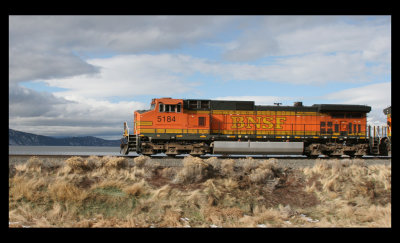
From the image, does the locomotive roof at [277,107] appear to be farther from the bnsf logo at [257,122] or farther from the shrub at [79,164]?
the shrub at [79,164]

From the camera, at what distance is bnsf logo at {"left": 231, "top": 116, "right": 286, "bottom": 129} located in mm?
20094

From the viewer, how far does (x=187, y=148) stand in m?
19.3

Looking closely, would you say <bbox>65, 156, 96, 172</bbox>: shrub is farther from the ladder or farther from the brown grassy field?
the ladder

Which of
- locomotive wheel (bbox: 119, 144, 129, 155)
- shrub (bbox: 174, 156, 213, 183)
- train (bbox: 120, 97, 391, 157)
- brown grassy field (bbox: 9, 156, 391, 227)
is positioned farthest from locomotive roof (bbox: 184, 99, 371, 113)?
shrub (bbox: 174, 156, 213, 183)

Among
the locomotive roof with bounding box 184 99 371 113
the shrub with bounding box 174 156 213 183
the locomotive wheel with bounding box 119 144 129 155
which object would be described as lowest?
the shrub with bounding box 174 156 213 183

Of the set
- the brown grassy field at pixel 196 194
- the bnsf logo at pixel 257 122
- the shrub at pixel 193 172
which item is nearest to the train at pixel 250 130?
the bnsf logo at pixel 257 122

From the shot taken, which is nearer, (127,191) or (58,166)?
(127,191)

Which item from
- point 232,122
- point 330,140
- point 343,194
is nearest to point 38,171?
point 232,122

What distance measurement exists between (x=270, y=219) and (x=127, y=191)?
5.26 metres

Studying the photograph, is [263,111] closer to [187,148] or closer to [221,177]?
[187,148]

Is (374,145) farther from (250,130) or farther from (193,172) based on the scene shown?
(193,172)

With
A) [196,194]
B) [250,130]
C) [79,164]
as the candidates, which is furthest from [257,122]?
[79,164]

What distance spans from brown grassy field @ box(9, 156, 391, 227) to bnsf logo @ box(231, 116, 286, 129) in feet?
17.5

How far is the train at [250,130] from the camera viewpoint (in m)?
19.3
